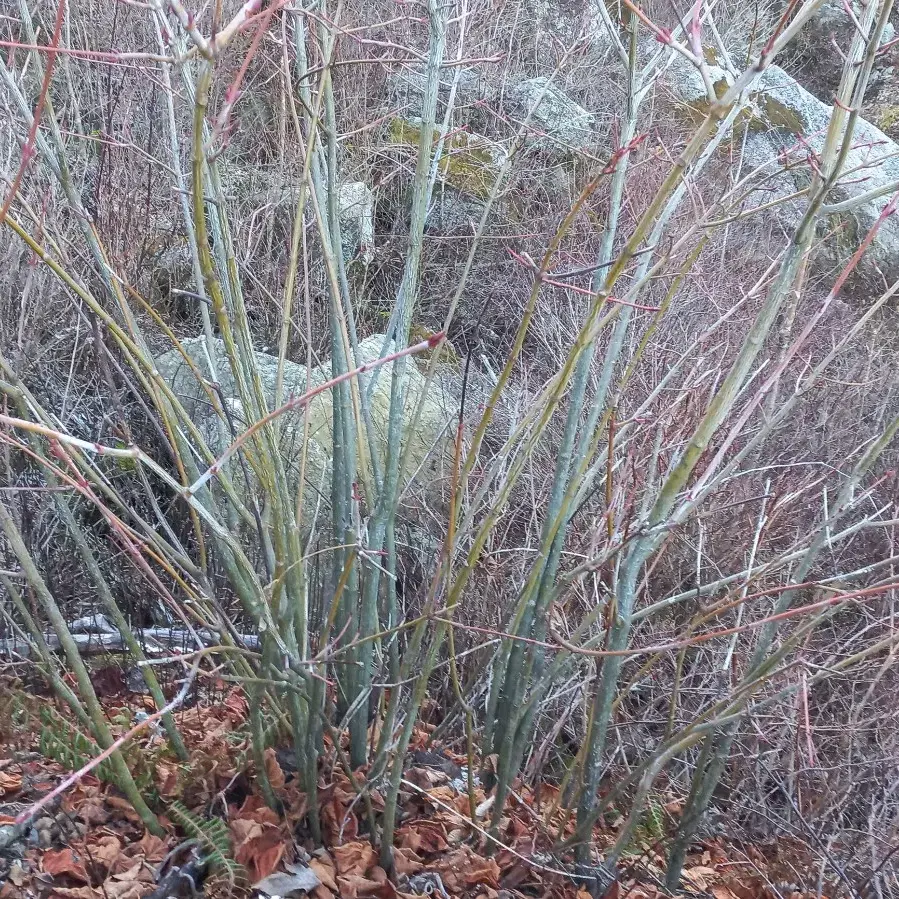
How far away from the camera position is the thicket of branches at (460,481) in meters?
1.54

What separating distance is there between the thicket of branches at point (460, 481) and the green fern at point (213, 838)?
0.12 m

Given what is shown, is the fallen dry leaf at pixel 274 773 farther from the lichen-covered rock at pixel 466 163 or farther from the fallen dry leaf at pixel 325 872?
the lichen-covered rock at pixel 466 163

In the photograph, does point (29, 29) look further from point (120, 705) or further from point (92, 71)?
point (92, 71)

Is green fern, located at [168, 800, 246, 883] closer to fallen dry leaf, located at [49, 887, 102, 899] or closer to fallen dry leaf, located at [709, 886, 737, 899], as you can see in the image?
fallen dry leaf, located at [49, 887, 102, 899]

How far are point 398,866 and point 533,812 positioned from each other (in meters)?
0.35

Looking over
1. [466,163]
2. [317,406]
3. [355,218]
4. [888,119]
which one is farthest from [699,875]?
[888,119]

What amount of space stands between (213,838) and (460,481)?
2.82ft

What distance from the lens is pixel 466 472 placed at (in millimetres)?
1644

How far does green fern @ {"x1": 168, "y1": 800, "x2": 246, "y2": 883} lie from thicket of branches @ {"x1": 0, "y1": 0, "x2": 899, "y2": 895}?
12 centimetres

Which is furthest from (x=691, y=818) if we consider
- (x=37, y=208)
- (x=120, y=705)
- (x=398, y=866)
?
(x=37, y=208)

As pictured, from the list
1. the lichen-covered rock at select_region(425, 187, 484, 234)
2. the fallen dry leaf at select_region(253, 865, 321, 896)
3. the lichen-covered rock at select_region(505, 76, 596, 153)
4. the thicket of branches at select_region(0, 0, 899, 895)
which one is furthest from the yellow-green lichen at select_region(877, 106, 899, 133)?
the fallen dry leaf at select_region(253, 865, 321, 896)

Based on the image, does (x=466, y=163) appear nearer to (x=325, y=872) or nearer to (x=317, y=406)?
(x=317, y=406)

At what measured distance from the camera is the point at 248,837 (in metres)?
1.71

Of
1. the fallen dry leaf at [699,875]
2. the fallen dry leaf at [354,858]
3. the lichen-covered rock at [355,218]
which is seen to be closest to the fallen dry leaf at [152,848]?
the fallen dry leaf at [354,858]
